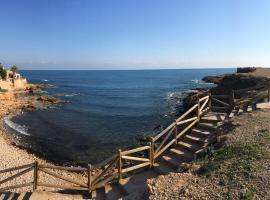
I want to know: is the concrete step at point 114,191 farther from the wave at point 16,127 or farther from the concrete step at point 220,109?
the wave at point 16,127

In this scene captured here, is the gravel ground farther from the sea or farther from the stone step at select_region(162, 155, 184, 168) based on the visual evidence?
the sea

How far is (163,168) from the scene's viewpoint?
14312 mm

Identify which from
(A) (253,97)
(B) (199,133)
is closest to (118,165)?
(B) (199,133)

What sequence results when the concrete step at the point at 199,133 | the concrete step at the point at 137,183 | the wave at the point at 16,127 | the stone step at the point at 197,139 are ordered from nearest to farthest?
the concrete step at the point at 137,183 → the stone step at the point at 197,139 → the concrete step at the point at 199,133 → the wave at the point at 16,127

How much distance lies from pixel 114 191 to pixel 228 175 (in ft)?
16.7

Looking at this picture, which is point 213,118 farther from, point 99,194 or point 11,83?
point 11,83

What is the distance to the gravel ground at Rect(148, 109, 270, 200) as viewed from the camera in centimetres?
1014

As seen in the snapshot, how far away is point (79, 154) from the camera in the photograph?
2650 cm

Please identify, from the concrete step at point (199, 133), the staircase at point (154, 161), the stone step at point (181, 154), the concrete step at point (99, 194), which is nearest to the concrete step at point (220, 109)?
the staircase at point (154, 161)

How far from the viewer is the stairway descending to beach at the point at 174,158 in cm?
1277

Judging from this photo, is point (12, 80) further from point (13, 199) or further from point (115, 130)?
point (13, 199)

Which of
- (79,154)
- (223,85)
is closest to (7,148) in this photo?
(79,154)

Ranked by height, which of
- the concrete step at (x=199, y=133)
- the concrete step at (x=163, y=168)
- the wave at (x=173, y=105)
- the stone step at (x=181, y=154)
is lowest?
the wave at (x=173, y=105)

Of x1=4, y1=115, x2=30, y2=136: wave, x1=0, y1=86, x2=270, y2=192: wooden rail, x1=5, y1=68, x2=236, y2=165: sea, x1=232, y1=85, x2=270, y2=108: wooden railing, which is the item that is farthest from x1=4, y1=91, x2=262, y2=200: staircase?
x1=4, y1=115, x2=30, y2=136: wave
